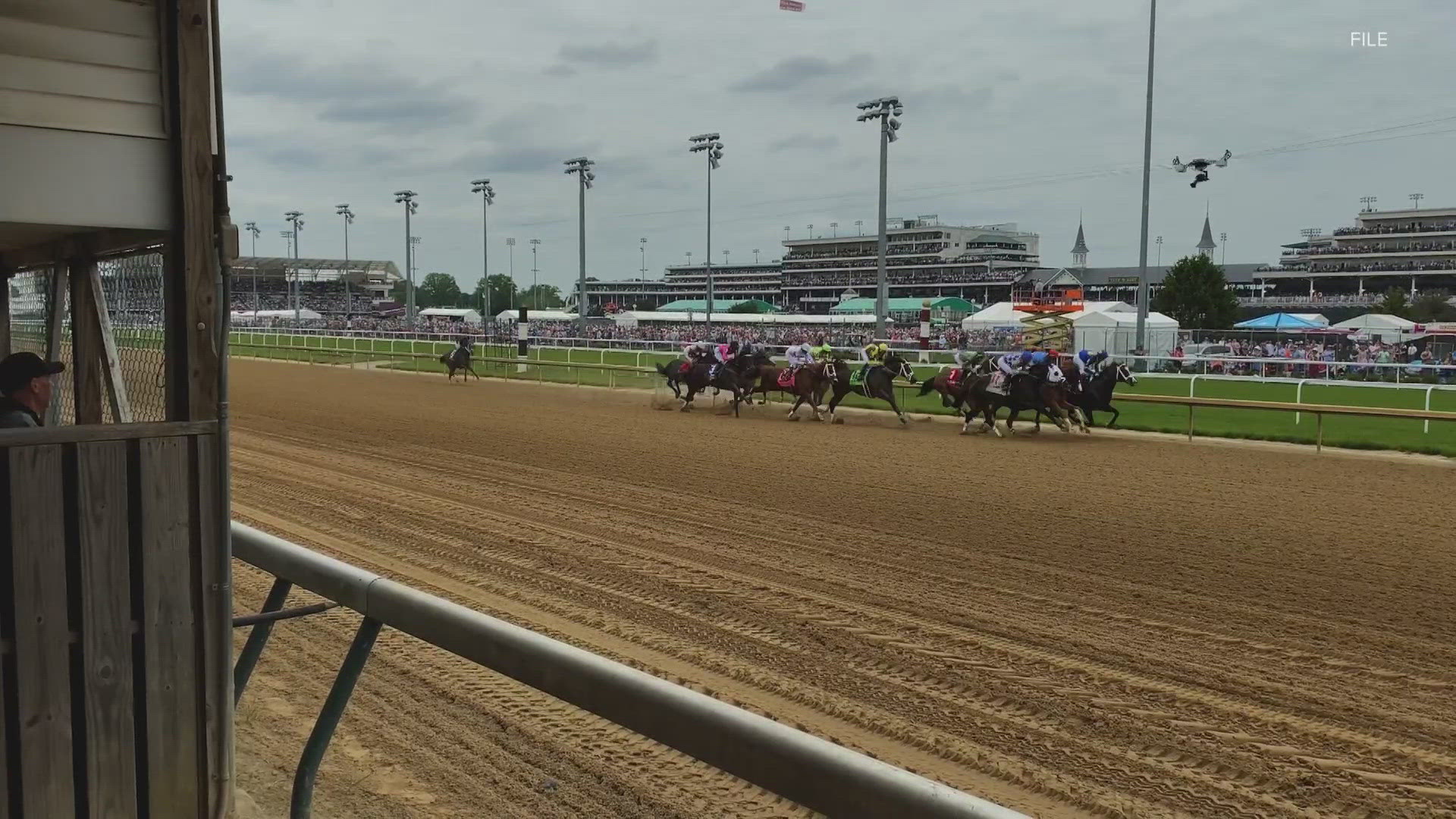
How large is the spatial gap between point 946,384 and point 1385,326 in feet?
87.3

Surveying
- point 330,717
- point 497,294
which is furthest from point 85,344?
point 497,294

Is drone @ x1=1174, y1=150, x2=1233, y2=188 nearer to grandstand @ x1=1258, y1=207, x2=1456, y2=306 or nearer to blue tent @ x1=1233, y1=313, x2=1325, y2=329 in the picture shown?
blue tent @ x1=1233, y1=313, x2=1325, y2=329

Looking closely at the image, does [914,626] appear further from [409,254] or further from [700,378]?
[409,254]

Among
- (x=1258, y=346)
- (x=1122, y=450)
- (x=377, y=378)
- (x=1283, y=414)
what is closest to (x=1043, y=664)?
(x=1122, y=450)

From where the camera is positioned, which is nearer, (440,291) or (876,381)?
(876,381)

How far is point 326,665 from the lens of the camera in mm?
5035

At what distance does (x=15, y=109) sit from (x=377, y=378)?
2624 cm

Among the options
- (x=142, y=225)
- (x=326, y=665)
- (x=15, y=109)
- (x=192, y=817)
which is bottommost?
(x=326, y=665)

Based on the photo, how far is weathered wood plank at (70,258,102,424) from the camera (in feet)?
11.3

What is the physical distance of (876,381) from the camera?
17.6 metres

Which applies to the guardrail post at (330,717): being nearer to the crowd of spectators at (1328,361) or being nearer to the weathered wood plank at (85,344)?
the weathered wood plank at (85,344)

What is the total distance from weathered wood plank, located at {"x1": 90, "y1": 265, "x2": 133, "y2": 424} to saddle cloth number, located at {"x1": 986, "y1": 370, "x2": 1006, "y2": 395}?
13.5 meters

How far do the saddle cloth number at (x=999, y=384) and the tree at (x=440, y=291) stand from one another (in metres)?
166

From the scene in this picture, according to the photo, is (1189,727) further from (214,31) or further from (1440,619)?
(214,31)
